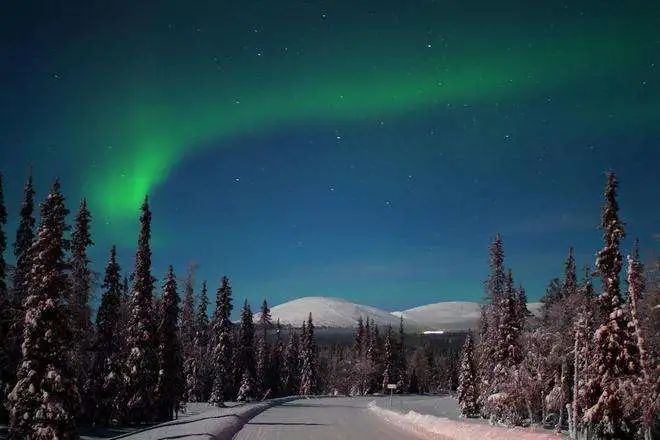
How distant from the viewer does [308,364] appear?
118 metres

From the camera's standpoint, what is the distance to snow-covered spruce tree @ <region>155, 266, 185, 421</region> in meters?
52.9

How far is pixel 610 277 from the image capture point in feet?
124

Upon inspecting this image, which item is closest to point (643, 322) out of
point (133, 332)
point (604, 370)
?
point (604, 370)

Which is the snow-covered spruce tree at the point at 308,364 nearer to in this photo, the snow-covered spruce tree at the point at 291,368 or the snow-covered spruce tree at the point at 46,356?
A: the snow-covered spruce tree at the point at 291,368

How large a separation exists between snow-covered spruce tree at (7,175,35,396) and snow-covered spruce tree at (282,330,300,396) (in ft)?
270

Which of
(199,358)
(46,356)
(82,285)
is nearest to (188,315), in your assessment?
(199,358)

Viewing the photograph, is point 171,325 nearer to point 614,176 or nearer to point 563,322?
point 563,322

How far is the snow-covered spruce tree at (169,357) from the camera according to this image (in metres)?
52.9

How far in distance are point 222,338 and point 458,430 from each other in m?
60.4

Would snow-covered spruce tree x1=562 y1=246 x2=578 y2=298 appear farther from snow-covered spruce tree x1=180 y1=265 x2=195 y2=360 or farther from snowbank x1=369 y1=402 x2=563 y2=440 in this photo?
snow-covered spruce tree x1=180 y1=265 x2=195 y2=360

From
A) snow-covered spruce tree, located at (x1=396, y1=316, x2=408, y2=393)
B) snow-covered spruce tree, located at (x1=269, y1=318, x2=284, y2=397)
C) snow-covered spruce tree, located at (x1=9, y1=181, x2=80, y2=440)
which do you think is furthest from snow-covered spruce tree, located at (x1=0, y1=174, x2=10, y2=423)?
snow-covered spruce tree, located at (x1=396, y1=316, x2=408, y2=393)

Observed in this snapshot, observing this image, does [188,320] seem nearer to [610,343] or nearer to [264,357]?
[264,357]

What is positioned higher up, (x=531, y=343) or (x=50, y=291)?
(x=50, y=291)

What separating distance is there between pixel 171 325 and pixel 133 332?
6333mm
